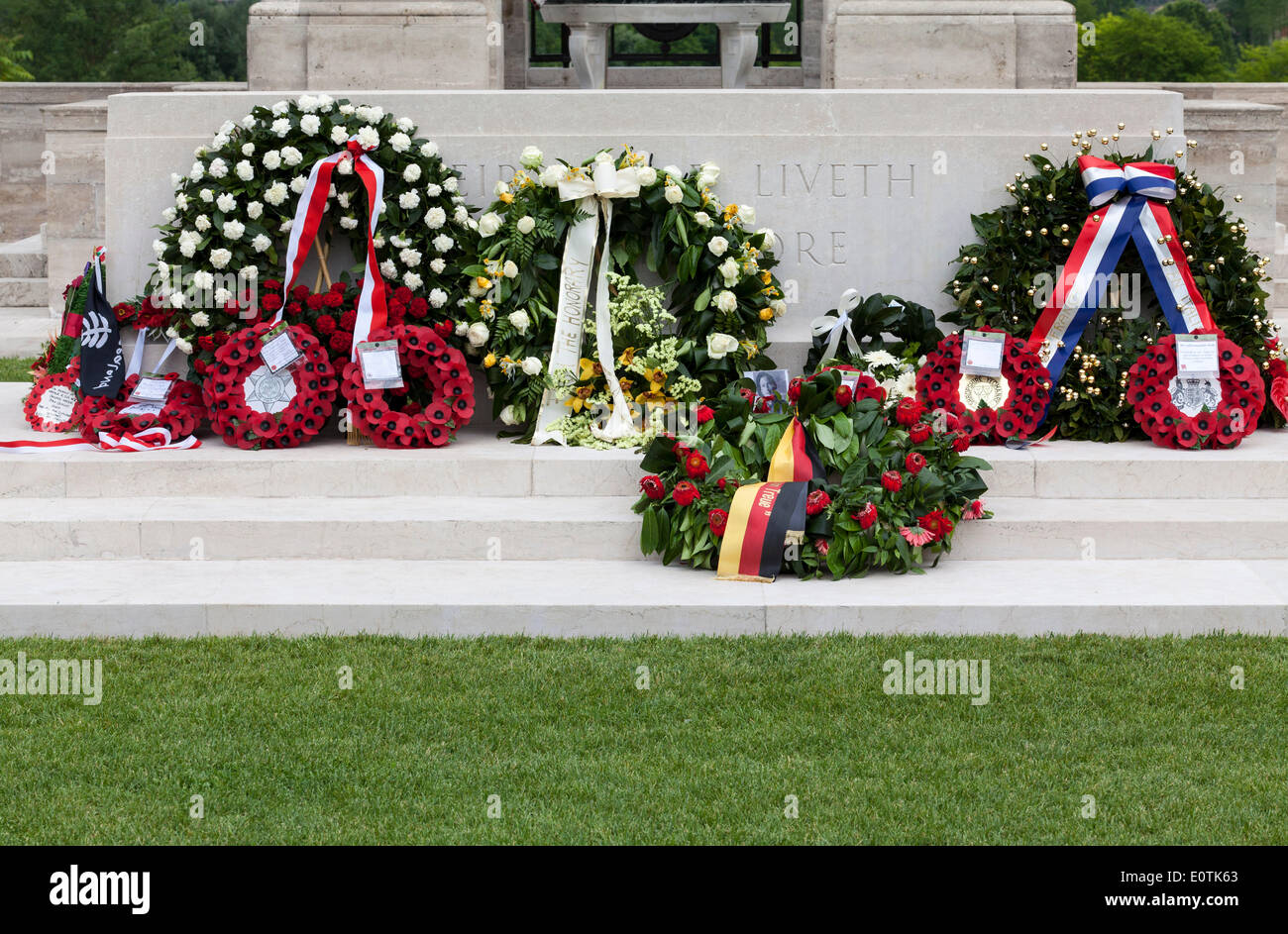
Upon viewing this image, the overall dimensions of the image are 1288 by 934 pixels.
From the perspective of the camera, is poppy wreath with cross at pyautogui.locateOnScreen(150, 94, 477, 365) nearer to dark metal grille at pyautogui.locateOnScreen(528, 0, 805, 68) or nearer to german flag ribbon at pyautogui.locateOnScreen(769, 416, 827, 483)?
german flag ribbon at pyautogui.locateOnScreen(769, 416, 827, 483)

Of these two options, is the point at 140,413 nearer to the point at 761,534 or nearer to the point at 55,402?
the point at 55,402

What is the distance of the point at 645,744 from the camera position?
5516 mm

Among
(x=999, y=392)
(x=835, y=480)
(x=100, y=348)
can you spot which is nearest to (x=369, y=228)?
(x=100, y=348)

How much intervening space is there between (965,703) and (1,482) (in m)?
5.12

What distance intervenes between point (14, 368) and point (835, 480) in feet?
26.8

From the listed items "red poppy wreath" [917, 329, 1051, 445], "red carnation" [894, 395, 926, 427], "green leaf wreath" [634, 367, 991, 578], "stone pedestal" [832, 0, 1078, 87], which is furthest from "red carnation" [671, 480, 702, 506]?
"stone pedestal" [832, 0, 1078, 87]

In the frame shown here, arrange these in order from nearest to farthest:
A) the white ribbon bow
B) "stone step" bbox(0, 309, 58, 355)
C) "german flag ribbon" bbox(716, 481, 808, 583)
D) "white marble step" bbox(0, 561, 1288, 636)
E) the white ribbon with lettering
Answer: "white marble step" bbox(0, 561, 1288, 636)
"german flag ribbon" bbox(716, 481, 808, 583)
the white ribbon with lettering
the white ribbon bow
"stone step" bbox(0, 309, 58, 355)

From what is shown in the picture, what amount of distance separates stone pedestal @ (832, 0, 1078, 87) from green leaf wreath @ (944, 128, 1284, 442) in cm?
329

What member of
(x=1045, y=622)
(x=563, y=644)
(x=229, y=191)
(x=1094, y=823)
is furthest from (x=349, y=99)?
(x=1094, y=823)

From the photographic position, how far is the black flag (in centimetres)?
907

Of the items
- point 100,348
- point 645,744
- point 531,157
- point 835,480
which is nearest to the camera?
point 645,744

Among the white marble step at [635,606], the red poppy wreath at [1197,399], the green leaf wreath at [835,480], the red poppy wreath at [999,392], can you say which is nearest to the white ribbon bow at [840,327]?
the red poppy wreath at [999,392]

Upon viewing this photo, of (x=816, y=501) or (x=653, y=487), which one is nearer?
(x=816, y=501)

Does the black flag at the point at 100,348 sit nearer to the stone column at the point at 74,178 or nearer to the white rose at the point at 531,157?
the white rose at the point at 531,157
